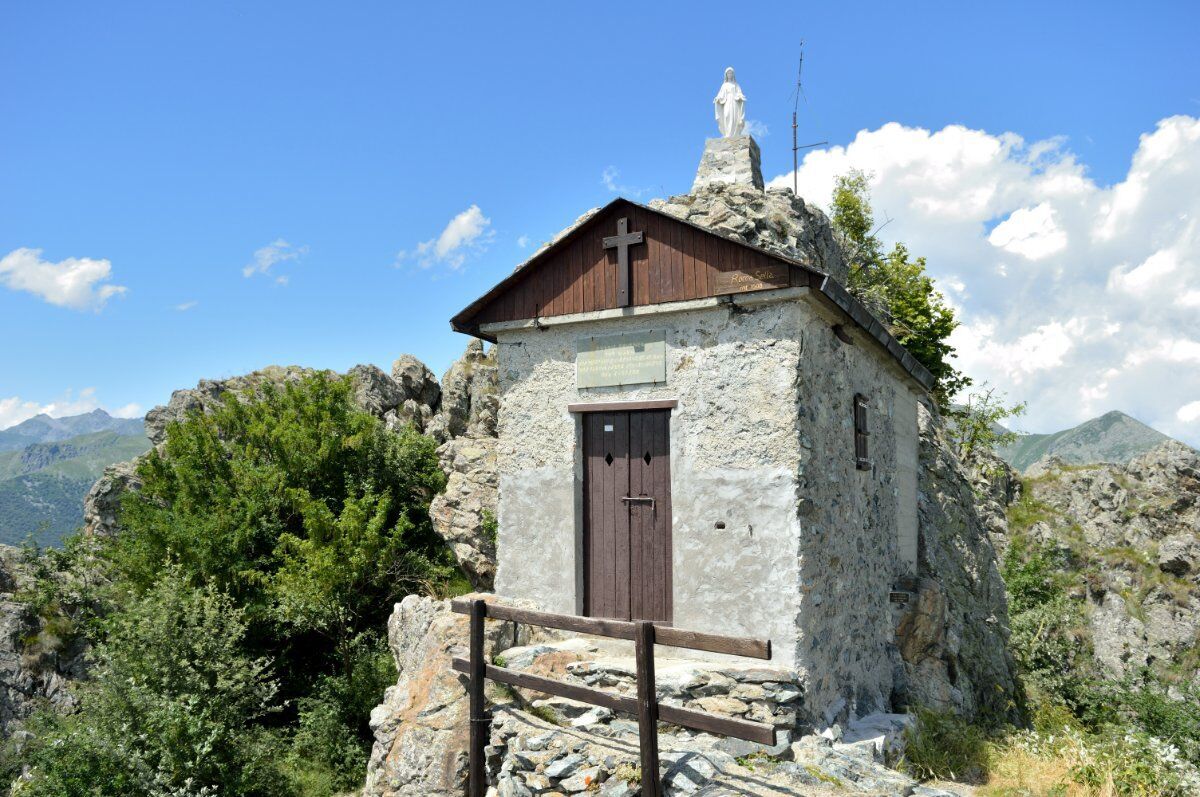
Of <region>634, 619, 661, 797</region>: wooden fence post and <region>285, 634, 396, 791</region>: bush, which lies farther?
<region>285, 634, 396, 791</region>: bush

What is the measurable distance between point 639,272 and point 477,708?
5088 millimetres

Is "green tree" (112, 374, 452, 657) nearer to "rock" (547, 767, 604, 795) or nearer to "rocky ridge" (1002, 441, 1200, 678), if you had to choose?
"rock" (547, 767, 604, 795)

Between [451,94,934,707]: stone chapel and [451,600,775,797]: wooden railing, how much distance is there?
5.08ft

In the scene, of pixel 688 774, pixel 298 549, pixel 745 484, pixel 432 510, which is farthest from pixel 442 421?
pixel 688 774

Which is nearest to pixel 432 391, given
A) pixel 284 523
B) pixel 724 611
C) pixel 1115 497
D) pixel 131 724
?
pixel 284 523

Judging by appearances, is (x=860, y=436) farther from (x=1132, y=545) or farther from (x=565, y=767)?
(x=1132, y=545)

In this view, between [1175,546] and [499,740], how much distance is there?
28853 millimetres

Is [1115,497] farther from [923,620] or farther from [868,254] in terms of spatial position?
[923,620]

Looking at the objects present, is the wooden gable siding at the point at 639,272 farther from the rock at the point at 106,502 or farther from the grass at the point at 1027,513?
the grass at the point at 1027,513

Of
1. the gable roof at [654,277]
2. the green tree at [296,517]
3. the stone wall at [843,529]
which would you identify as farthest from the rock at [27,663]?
the stone wall at [843,529]

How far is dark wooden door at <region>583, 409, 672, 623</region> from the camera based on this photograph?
27.1 ft

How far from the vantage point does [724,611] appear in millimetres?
7652

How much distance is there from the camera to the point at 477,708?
286 inches

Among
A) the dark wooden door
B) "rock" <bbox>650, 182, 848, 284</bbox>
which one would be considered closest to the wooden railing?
the dark wooden door
